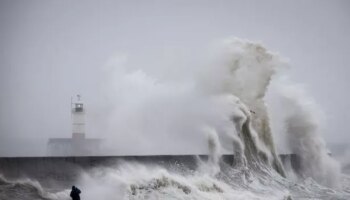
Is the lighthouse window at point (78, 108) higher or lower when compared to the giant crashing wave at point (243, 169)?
higher

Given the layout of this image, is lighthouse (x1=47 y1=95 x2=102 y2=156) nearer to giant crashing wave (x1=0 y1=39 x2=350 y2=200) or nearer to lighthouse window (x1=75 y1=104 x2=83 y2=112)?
lighthouse window (x1=75 y1=104 x2=83 y2=112)

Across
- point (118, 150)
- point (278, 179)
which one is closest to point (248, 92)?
point (278, 179)

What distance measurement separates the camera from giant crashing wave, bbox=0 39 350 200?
44.1 ft

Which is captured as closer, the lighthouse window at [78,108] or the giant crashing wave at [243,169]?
the giant crashing wave at [243,169]

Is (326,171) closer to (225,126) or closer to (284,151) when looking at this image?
(284,151)

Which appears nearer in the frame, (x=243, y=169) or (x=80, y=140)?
(x=243, y=169)

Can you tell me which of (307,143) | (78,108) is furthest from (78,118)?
(307,143)

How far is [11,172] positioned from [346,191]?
515 inches

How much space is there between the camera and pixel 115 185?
1325 cm

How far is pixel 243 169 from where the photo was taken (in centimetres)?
1812

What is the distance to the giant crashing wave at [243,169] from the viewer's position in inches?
529

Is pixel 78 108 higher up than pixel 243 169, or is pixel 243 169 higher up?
pixel 78 108

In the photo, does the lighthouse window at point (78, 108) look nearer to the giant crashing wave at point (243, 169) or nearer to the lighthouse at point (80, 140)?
the lighthouse at point (80, 140)

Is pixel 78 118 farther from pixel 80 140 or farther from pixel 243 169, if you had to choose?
pixel 243 169
